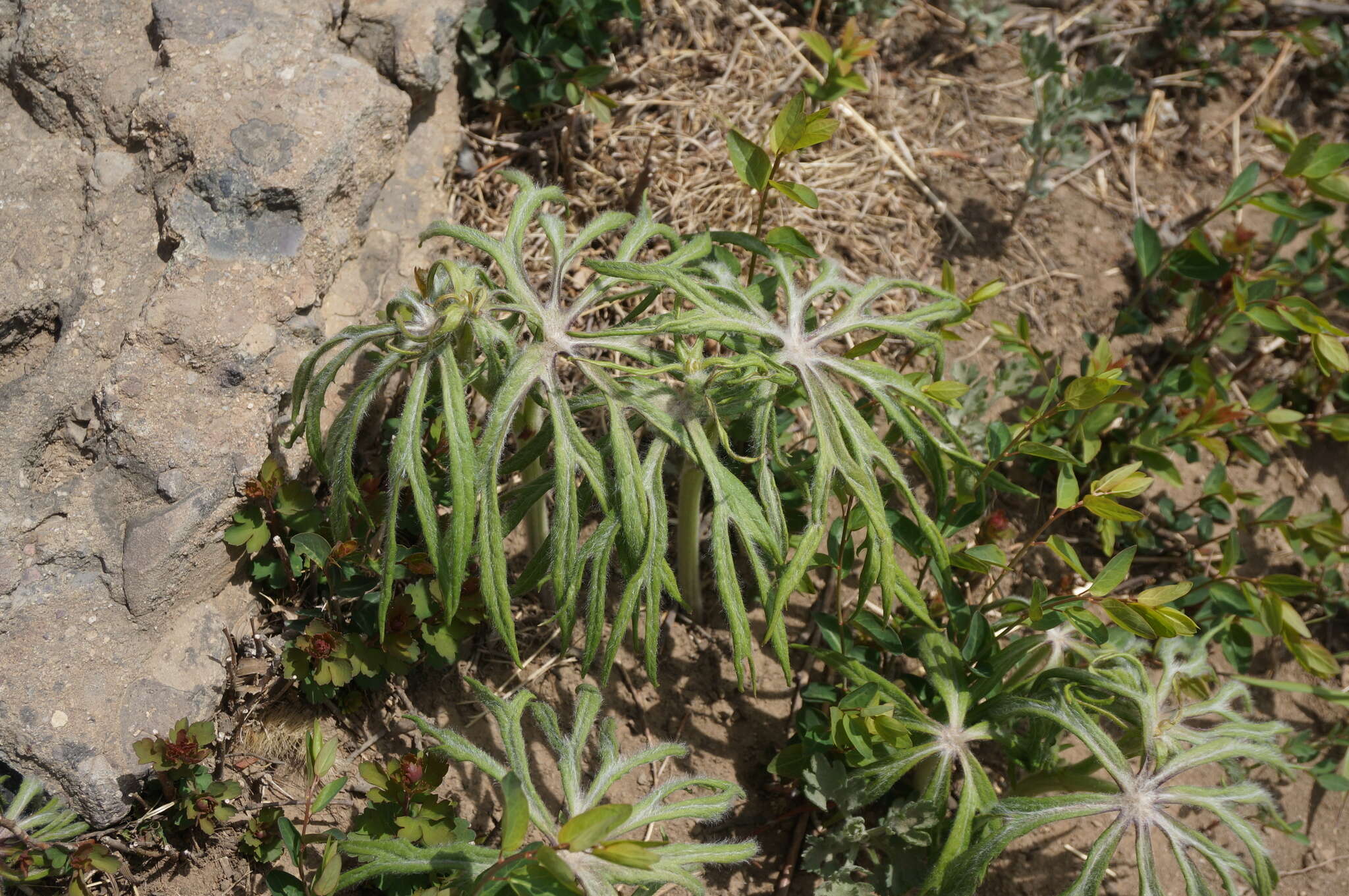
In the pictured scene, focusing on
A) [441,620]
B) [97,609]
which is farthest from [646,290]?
[97,609]

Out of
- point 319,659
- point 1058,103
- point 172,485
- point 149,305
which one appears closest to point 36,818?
point 319,659

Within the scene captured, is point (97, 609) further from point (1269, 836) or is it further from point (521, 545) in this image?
point (1269, 836)

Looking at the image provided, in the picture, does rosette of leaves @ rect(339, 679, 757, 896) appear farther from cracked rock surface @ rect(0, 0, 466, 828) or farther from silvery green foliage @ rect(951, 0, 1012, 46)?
silvery green foliage @ rect(951, 0, 1012, 46)

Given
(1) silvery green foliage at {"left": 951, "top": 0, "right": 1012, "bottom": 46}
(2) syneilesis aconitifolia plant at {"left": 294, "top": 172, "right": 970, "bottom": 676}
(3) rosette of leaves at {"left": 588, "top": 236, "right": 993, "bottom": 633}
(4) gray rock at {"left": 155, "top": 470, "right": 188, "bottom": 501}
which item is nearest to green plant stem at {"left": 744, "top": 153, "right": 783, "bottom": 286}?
(3) rosette of leaves at {"left": 588, "top": 236, "right": 993, "bottom": 633}

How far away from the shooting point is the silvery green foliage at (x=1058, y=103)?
358 centimetres

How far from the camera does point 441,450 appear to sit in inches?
107

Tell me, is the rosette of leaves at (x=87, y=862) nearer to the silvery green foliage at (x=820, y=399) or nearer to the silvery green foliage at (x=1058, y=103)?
the silvery green foliage at (x=820, y=399)

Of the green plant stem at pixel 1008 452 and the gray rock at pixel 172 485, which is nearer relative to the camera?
the gray rock at pixel 172 485

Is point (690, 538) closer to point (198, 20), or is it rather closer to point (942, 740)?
point (942, 740)

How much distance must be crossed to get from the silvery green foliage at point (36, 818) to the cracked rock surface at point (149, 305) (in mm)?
44

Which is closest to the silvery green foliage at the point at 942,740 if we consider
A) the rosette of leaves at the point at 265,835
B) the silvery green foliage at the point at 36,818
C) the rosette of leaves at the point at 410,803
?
the rosette of leaves at the point at 410,803

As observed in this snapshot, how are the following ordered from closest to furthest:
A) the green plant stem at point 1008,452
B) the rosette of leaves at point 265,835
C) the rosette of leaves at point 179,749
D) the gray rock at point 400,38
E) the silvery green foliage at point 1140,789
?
the silvery green foliage at point 1140,789 < the rosette of leaves at point 179,749 < the rosette of leaves at point 265,835 < the green plant stem at point 1008,452 < the gray rock at point 400,38

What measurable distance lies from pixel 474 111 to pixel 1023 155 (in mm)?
2166

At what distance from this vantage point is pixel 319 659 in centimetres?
246
